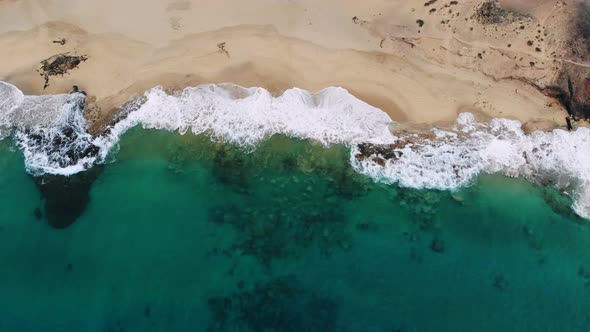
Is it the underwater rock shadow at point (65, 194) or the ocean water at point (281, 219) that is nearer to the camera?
the ocean water at point (281, 219)

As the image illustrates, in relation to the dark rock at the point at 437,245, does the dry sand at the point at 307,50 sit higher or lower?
higher

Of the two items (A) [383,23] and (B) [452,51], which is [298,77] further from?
(B) [452,51]

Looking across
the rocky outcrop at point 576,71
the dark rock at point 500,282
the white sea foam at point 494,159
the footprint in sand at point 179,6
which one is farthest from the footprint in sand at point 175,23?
the dark rock at point 500,282

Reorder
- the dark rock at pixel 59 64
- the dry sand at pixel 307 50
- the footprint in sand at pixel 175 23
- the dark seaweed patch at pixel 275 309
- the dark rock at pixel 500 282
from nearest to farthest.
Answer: the dark seaweed patch at pixel 275 309
the dark rock at pixel 500 282
the dry sand at pixel 307 50
the dark rock at pixel 59 64
the footprint in sand at pixel 175 23

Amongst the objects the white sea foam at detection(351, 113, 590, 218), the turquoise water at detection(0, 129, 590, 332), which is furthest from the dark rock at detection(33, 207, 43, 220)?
the white sea foam at detection(351, 113, 590, 218)

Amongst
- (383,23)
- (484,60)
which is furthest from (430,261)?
(383,23)

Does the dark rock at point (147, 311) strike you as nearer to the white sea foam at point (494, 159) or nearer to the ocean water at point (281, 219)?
the ocean water at point (281, 219)

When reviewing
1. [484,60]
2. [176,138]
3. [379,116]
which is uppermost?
[484,60]
